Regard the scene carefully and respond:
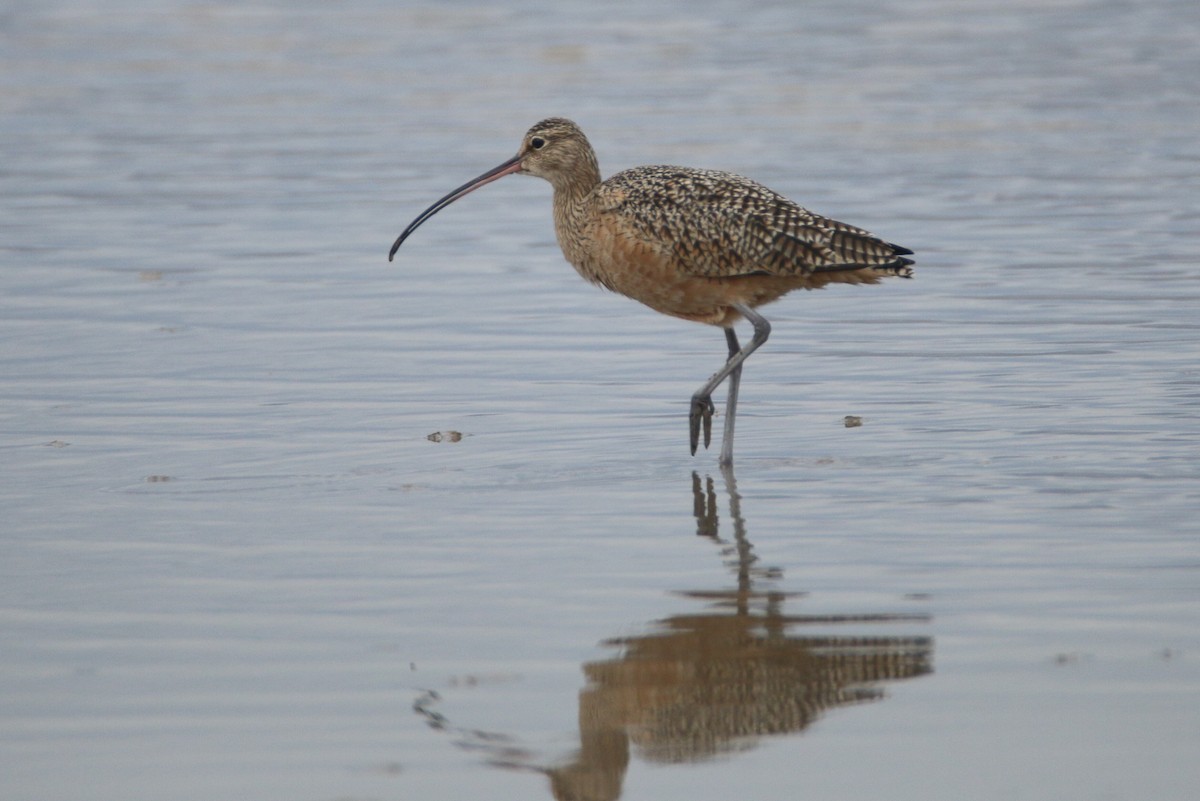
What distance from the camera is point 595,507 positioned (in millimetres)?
6539

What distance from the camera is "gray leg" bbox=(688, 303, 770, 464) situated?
7.36m

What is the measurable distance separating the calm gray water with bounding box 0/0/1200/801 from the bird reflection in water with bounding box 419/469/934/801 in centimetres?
1

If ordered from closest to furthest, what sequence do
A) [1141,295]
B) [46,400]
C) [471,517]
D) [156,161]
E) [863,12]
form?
[471,517] → [46,400] → [1141,295] → [156,161] → [863,12]

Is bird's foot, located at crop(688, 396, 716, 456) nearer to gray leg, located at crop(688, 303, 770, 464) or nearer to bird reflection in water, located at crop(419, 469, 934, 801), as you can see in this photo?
gray leg, located at crop(688, 303, 770, 464)

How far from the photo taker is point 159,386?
8.62m

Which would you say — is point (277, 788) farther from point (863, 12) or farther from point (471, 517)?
point (863, 12)

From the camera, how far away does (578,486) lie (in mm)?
6840

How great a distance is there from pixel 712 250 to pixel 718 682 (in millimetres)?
3076

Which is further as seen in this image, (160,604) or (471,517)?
(471,517)

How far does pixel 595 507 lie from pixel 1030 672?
79.7 inches

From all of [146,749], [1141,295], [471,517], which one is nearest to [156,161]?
[1141,295]

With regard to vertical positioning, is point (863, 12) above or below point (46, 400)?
above


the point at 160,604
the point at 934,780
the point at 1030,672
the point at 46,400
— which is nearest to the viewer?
the point at 934,780

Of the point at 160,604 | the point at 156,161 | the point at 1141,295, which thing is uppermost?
the point at 156,161
